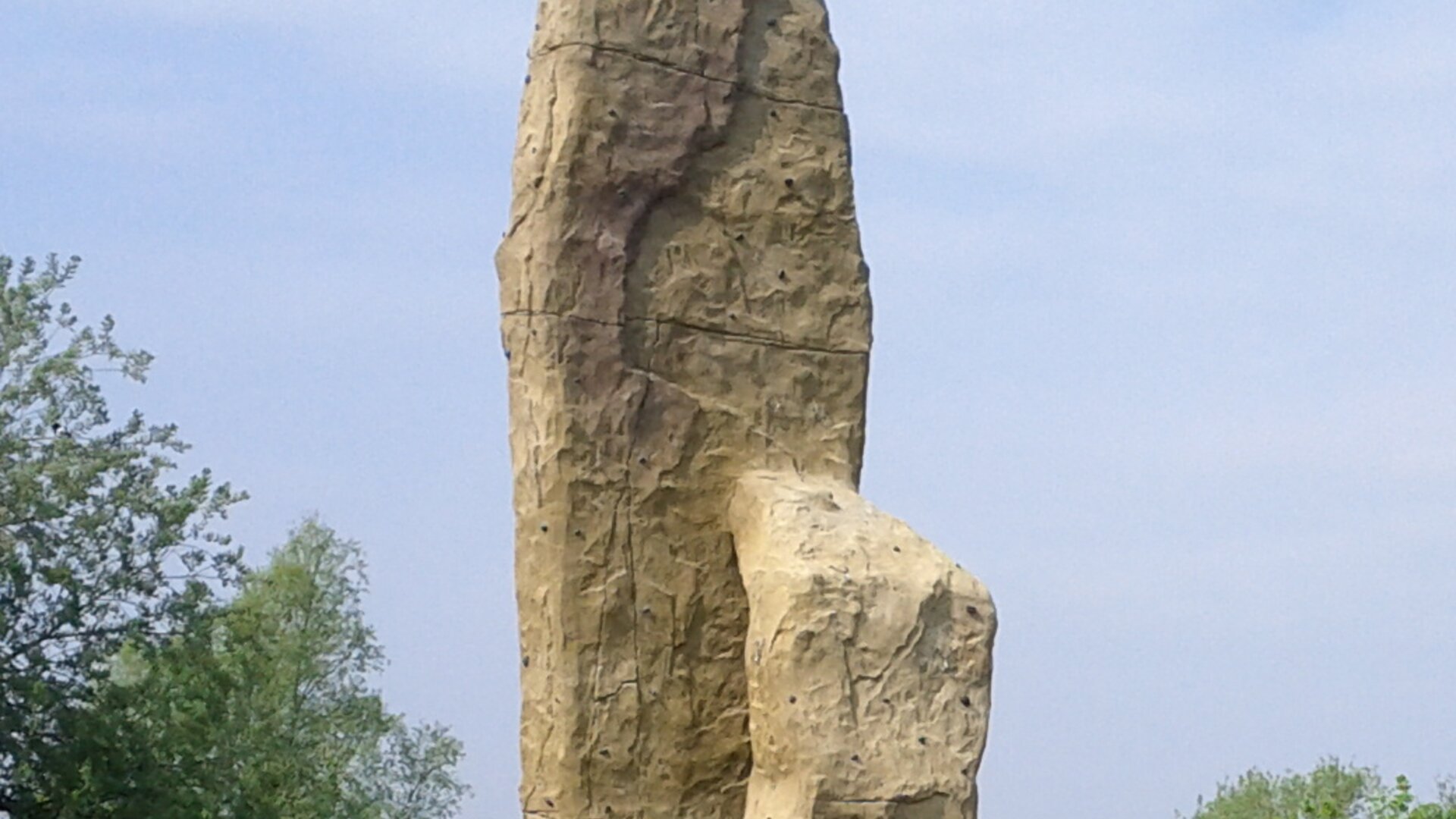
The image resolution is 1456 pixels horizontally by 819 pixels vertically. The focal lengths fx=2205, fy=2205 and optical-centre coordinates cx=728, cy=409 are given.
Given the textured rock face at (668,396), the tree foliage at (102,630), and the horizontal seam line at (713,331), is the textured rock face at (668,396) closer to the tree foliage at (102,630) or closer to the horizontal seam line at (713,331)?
the horizontal seam line at (713,331)

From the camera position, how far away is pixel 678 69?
6691 mm

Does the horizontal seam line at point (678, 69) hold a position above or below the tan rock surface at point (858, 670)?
above

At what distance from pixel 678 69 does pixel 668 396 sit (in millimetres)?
1001

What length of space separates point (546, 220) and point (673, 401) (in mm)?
658

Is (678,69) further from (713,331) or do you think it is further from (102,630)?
(102,630)

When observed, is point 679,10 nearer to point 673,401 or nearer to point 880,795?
point 673,401

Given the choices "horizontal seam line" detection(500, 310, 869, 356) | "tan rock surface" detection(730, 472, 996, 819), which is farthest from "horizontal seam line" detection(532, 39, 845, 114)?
"tan rock surface" detection(730, 472, 996, 819)

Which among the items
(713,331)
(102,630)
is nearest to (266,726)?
(102,630)

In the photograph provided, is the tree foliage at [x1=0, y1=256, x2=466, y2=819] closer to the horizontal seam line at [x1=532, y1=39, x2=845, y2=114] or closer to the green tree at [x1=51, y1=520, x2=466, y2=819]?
Result: the green tree at [x1=51, y1=520, x2=466, y2=819]

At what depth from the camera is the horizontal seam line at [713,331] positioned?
6410 millimetres

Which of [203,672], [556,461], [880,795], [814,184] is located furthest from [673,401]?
[203,672]

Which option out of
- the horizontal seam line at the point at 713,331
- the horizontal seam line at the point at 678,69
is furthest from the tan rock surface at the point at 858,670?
the horizontal seam line at the point at 678,69

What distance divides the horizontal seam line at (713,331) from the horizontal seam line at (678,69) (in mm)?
763

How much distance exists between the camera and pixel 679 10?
6703mm
